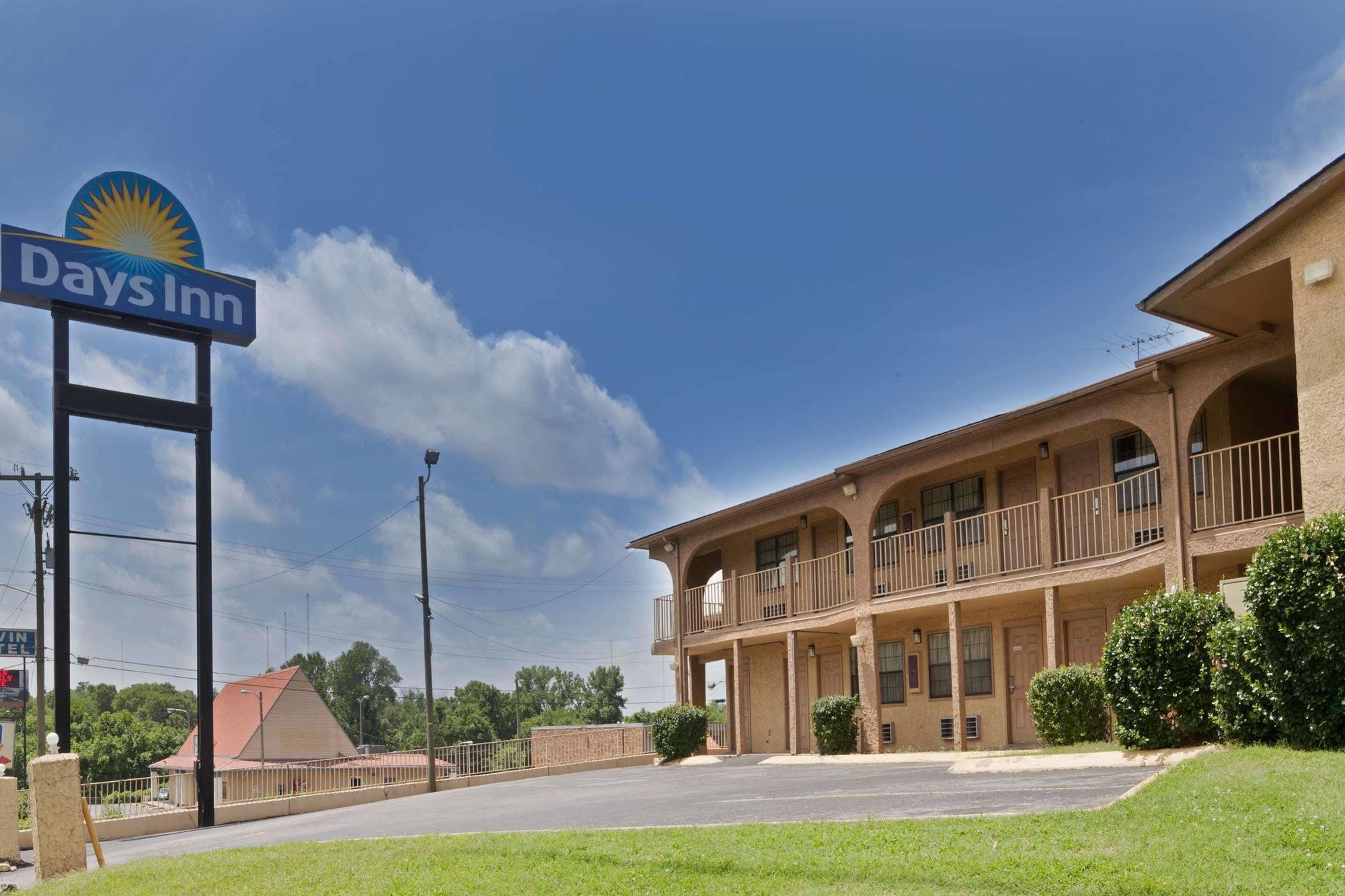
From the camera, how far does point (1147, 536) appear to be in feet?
62.2

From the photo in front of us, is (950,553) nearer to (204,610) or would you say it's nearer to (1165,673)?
(1165,673)

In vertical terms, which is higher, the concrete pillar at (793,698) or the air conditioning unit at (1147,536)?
the air conditioning unit at (1147,536)

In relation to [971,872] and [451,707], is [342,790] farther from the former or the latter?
[451,707]

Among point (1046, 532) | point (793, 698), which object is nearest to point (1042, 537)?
point (1046, 532)

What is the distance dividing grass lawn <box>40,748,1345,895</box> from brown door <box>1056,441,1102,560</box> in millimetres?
8273

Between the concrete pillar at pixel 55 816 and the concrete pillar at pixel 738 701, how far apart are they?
1745 centimetres

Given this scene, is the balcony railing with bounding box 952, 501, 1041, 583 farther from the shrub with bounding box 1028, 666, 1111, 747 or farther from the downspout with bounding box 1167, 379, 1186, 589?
the shrub with bounding box 1028, 666, 1111, 747

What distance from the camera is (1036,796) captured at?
11.0 metres

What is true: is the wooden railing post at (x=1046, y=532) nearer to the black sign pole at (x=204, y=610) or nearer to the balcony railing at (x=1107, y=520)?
the balcony railing at (x=1107, y=520)

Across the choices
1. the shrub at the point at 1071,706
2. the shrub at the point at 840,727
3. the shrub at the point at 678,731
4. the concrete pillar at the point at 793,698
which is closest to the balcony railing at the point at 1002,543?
the shrub at the point at 1071,706

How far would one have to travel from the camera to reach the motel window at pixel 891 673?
25.0 metres

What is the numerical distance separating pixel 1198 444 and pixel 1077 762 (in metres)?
6.92

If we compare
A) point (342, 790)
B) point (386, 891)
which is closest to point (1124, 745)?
point (386, 891)

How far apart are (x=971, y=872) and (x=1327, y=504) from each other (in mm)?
8228
